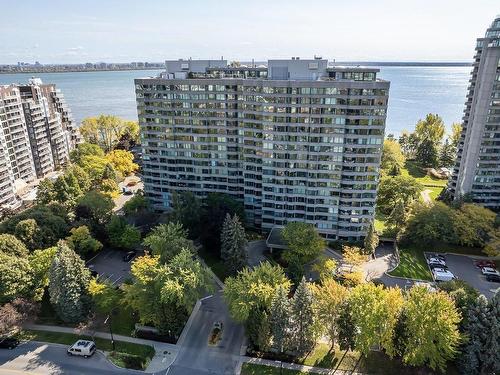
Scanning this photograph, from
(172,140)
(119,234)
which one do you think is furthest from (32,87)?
(119,234)

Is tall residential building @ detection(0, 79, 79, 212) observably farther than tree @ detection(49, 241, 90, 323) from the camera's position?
Yes

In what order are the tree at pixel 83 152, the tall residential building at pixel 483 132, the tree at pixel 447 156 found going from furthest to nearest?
the tree at pixel 447 156 < the tree at pixel 83 152 < the tall residential building at pixel 483 132

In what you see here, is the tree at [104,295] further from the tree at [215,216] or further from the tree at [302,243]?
the tree at [302,243]

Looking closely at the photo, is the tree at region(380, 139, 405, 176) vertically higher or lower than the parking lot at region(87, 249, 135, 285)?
higher

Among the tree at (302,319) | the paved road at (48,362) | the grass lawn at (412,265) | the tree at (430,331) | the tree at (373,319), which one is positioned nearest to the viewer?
the tree at (430,331)

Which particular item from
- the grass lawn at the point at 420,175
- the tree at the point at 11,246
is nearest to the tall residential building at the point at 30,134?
the tree at the point at 11,246

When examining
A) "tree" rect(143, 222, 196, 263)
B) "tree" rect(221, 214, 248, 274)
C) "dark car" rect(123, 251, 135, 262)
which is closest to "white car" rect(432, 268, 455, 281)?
"tree" rect(221, 214, 248, 274)

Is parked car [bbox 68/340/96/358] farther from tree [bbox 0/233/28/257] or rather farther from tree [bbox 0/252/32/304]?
tree [bbox 0/233/28/257]
